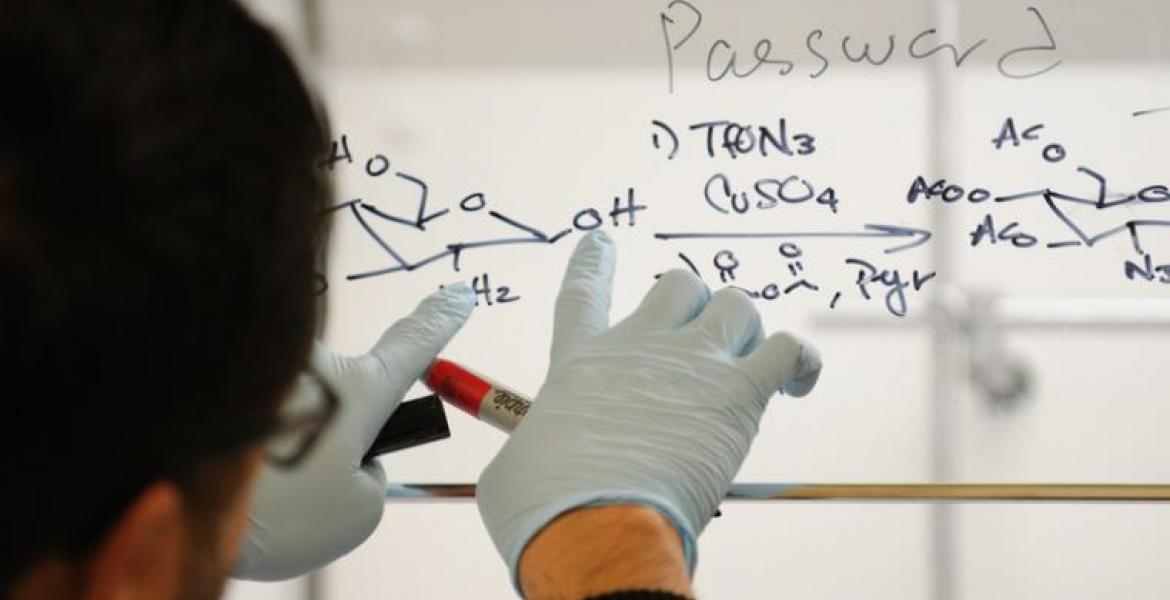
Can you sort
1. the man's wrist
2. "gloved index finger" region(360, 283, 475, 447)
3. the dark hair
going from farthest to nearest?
"gloved index finger" region(360, 283, 475, 447) < the man's wrist < the dark hair

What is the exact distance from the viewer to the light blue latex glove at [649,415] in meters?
0.75

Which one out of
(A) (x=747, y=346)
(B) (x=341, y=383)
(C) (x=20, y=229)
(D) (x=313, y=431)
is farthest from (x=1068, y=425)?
(C) (x=20, y=229)

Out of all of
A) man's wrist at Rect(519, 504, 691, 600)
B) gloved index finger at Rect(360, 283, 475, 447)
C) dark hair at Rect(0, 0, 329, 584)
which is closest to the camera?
dark hair at Rect(0, 0, 329, 584)

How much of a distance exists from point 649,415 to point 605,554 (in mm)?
106

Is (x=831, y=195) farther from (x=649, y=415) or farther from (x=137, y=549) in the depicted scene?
(x=137, y=549)

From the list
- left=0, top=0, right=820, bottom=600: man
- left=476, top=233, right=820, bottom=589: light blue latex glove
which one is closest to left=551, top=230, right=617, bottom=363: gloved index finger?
left=476, top=233, right=820, bottom=589: light blue latex glove

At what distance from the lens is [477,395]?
2.74 ft

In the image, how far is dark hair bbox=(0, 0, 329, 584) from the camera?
1.12 ft

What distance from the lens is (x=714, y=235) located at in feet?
2.95

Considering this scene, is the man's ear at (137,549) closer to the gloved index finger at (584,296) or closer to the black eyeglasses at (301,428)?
the black eyeglasses at (301,428)

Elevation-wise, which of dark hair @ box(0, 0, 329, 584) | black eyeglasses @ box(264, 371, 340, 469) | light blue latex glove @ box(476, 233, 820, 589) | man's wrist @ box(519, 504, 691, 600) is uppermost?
dark hair @ box(0, 0, 329, 584)

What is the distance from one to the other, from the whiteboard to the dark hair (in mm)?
511

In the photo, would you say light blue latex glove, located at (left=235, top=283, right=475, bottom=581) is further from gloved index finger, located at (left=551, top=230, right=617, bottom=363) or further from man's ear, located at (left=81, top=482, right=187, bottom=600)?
man's ear, located at (left=81, top=482, right=187, bottom=600)

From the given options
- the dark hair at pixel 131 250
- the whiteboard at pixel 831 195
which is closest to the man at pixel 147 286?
the dark hair at pixel 131 250
